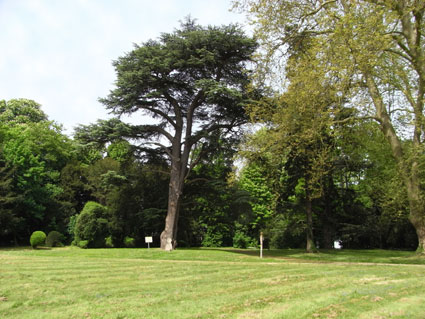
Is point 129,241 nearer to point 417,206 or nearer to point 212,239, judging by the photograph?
point 212,239

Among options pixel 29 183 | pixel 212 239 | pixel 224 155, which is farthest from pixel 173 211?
pixel 212 239

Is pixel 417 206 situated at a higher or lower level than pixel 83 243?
higher

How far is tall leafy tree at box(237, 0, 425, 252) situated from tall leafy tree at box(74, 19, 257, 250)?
570cm

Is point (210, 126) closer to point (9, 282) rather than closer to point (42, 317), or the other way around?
point (9, 282)

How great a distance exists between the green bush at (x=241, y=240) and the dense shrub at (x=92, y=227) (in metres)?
14.4

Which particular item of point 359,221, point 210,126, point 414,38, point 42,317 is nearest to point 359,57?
point 414,38

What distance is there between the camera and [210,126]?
77.9 ft

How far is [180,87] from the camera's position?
23250 mm

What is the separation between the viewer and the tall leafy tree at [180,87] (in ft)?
68.5

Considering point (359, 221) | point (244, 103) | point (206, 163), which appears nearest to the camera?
point (244, 103)

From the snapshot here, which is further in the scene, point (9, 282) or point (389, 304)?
point (9, 282)

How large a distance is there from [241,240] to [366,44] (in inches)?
1145

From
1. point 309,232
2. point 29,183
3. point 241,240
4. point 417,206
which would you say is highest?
point 29,183

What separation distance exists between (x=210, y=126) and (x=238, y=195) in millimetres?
4717
